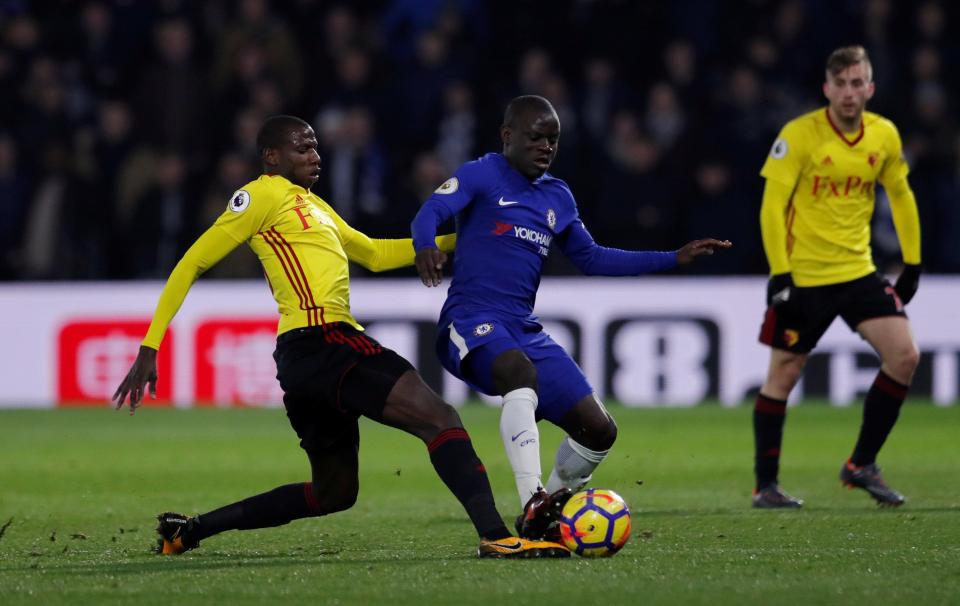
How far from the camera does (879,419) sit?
7895 millimetres

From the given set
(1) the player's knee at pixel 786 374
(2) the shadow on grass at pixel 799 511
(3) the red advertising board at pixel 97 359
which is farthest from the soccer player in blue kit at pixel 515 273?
(3) the red advertising board at pixel 97 359

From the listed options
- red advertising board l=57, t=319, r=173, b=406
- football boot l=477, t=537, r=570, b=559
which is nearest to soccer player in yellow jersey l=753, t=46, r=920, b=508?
football boot l=477, t=537, r=570, b=559

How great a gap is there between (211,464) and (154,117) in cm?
603

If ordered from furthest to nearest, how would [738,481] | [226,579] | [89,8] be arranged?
[89,8] < [738,481] < [226,579]

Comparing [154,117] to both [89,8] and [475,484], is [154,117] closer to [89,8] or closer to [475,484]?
[89,8]

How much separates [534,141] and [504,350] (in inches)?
31.7

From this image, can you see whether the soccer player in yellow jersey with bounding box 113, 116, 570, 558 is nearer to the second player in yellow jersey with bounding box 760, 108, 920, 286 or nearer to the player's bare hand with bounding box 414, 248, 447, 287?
the player's bare hand with bounding box 414, 248, 447, 287

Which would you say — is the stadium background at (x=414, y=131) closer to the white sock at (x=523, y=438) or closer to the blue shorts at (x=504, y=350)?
the blue shorts at (x=504, y=350)

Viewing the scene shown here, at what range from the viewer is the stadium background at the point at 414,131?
13.9 metres

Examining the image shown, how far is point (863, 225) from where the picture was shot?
793 centimetres

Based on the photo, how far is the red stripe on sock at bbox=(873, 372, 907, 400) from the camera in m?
7.87

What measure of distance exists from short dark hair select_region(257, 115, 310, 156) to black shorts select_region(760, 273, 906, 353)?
2.69 meters

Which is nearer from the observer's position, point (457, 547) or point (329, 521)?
point (457, 547)

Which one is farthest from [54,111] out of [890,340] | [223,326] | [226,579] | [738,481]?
[226,579]
